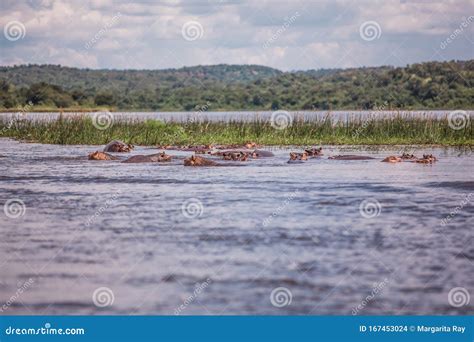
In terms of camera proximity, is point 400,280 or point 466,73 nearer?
point 400,280

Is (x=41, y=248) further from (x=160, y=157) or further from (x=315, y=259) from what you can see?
(x=160, y=157)

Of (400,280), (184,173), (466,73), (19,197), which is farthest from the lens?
(466,73)

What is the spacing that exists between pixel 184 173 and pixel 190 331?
13.0 metres

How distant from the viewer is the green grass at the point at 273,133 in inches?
1237

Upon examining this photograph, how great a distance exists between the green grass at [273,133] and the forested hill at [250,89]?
23686mm

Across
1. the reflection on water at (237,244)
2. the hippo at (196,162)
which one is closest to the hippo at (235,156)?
the hippo at (196,162)

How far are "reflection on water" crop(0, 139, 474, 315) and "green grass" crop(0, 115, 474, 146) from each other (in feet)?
42.2

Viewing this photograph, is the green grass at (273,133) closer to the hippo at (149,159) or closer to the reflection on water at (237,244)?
the hippo at (149,159)

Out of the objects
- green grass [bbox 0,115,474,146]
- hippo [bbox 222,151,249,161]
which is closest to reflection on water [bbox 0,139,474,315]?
hippo [bbox 222,151,249,161]

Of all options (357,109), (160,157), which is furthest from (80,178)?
(357,109)

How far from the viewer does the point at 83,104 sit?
96062 millimetres

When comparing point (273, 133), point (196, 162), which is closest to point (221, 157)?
point (196, 162)

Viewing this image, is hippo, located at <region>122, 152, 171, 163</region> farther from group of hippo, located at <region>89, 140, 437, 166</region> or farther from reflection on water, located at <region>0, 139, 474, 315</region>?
reflection on water, located at <region>0, 139, 474, 315</region>

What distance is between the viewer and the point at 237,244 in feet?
35.1
